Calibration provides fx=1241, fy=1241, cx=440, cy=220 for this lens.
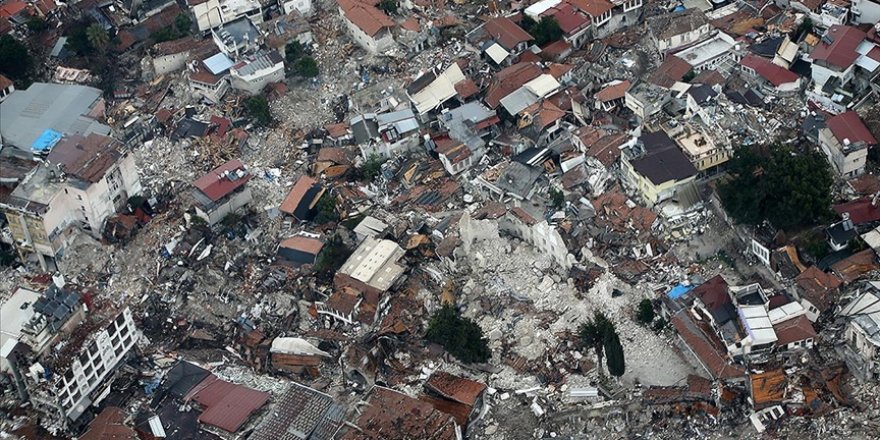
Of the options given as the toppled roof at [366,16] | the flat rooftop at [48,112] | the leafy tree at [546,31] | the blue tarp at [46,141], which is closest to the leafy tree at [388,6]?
the toppled roof at [366,16]

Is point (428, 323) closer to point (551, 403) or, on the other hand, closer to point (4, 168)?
point (551, 403)

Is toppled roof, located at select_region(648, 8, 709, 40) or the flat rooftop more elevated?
toppled roof, located at select_region(648, 8, 709, 40)

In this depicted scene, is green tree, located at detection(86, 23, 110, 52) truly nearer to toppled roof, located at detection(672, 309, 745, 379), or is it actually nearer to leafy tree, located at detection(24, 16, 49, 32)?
leafy tree, located at detection(24, 16, 49, 32)

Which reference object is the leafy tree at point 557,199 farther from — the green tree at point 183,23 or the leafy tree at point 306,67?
the green tree at point 183,23

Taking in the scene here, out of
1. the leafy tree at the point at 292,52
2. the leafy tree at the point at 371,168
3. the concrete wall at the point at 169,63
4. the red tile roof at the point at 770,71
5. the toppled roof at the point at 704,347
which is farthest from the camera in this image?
the concrete wall at the point at 169,63

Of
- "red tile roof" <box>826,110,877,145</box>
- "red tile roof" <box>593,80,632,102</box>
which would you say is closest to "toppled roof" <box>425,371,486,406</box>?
"red tile roof" <box>593,80,632,102</box>

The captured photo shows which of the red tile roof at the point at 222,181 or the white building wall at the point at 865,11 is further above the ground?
the white building wall at the point at 865,11

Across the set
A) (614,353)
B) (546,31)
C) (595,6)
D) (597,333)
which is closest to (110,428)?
(597,333)

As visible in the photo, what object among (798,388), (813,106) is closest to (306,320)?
(798,388)
